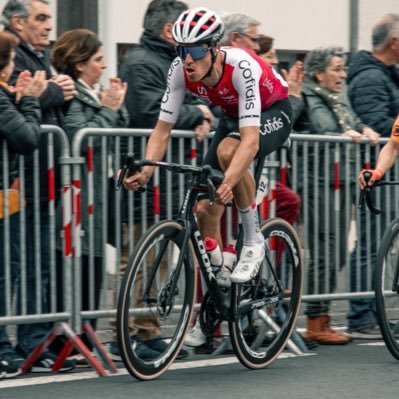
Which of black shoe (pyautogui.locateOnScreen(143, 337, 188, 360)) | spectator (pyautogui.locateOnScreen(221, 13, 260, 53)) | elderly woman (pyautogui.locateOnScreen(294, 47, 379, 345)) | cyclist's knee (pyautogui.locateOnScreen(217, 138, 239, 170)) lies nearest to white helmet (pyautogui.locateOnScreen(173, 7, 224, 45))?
cyclist's knee (pyautogui.locateOnScreen(217, 138, 239, 170))

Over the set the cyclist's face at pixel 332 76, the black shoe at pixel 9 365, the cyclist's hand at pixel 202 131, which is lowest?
the black shoe at pixel 9 365

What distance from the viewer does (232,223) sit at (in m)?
9.12

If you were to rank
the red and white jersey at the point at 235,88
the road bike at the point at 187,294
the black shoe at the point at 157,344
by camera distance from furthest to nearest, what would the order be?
1. the red and white jersey at the point at 235,88
2. the black shoe at the point at 157,344
3. the road bike at the point at 187,294

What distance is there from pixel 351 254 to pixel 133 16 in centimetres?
693

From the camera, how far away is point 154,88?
918cm

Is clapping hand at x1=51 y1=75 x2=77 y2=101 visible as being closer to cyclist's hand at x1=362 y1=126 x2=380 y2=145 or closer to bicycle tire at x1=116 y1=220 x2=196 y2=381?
bicycle tire at x1=116 y1=220 x2=196 y2=381

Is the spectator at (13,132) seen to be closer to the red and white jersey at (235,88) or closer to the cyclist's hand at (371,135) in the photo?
the red and white jersey at (235,88)

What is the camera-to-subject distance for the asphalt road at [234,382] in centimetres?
749

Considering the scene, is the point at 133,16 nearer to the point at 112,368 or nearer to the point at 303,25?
the point at 303,25

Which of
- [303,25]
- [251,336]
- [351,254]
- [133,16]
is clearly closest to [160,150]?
[251,336]

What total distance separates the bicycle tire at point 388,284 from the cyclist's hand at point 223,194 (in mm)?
1249

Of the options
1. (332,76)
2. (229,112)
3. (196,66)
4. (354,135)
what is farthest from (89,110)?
(332,76)

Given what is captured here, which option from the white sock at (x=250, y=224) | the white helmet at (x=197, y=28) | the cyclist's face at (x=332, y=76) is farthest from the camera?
the cyclist's face at (x=332, y=76)

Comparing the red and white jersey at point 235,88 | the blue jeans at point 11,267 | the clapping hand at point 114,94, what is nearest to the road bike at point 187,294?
the red and white jersey at point 235,88
